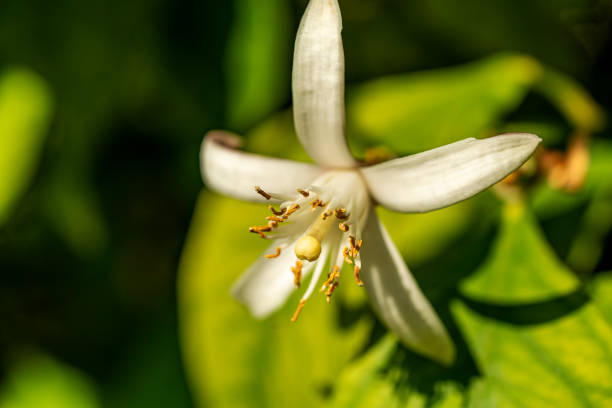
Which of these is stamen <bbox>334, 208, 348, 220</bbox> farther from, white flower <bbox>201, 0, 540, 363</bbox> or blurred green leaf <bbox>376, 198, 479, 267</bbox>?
blurred green leaf <bbox>376, 198, 479, 267</bbox>

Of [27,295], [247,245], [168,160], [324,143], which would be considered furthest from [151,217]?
[324,143]

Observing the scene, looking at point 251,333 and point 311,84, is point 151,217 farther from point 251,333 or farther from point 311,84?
point 311,84

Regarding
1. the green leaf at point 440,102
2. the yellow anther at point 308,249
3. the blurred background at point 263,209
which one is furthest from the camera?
the green leaf at point 440,102

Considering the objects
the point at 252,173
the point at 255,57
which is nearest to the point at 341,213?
the point at 252,173

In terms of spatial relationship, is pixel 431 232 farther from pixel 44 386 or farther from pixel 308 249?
pixel 44 386

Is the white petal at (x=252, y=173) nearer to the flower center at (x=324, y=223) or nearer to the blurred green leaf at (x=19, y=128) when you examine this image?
the flower center at (x=324, y=223)

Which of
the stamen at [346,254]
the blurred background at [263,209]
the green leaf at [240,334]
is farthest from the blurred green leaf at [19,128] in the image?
the stamen at [346,254]
